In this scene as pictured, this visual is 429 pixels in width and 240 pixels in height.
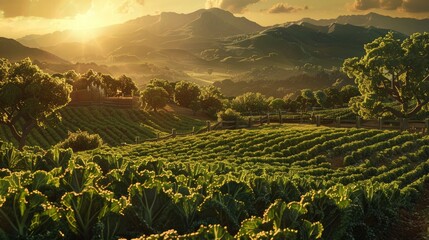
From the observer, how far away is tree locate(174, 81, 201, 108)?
116 metres

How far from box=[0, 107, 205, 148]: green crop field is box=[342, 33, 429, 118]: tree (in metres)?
38.3

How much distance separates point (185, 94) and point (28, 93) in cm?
7319

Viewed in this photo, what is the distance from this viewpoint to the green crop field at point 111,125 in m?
71.5

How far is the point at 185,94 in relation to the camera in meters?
116

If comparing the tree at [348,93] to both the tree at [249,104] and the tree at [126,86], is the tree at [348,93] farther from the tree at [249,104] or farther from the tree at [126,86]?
the tree at [126,86]

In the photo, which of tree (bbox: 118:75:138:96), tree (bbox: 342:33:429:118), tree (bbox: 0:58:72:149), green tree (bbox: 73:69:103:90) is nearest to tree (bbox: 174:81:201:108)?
tree (bbox: 118:75:138:96)

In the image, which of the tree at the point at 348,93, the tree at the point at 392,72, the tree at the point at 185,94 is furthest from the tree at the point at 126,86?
the tree at the point at 392,72

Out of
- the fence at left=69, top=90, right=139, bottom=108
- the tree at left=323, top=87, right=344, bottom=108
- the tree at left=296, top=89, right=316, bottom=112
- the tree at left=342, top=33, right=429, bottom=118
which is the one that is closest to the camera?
the tree at left=342, top=33, right=429, bottom=118

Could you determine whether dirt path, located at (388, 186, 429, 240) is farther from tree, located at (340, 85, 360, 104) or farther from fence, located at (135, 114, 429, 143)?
tree, located at (340, 85, 360, 104)

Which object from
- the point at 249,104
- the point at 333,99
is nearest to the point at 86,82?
the point at 249,104

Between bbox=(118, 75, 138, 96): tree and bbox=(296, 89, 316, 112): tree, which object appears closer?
bbox=(296, 89, 316, 112): tree

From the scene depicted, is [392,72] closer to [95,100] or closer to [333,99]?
[333,99]

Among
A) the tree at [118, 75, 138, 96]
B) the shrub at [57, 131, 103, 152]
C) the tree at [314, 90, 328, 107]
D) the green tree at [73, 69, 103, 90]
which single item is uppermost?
the green tree at [73, 69, 103, 90]

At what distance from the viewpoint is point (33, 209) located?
8.73 meters
